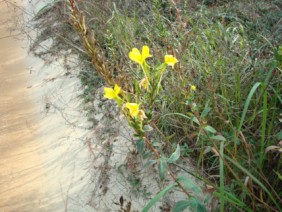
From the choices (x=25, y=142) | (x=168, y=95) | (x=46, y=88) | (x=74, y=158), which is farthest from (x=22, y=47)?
(x=168, y=95)

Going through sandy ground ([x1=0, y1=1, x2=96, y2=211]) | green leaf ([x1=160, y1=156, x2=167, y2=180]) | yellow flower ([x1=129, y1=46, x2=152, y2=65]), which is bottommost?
sandy ground ([x1=0, y1=1, x2=96, y2=211])

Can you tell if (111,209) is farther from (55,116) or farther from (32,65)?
(32,65)

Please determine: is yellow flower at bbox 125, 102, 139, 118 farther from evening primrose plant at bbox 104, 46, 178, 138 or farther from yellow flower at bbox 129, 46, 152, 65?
yellow flower at bbox 129, 46, 152, 65

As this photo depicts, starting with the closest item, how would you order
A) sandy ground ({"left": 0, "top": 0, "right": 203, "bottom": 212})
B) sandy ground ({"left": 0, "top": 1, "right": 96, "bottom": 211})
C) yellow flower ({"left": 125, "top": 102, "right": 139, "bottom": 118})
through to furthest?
yellow flower ({"left": 125, "top": 102, "right": 139, "bottom": 118}) → sandy ground ({"left": 0, "top": 0, "right": 203, "bottom": 212}) → sandy ground ({"left": 0, "top": 1, "right": 96, "bottom": 211})

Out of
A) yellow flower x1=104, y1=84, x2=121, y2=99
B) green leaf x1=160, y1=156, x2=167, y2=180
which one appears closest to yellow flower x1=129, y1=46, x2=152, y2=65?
yellow flower x1=104, y1=84, x2=121, y2=99

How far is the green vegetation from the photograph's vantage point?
1411mm

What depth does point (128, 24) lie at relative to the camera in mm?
3336

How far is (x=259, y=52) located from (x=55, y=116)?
1.88 meters

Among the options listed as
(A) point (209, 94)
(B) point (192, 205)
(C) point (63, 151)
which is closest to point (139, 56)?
(B) point (192, 205)

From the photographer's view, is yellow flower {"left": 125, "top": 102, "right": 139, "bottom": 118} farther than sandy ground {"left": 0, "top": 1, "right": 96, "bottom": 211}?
No

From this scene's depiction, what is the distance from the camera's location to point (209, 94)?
2266 millimetres

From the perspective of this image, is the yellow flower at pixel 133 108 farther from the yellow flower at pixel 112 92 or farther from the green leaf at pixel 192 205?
the green leaf at pixel 192 205

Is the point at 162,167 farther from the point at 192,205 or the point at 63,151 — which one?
the point at 63,151

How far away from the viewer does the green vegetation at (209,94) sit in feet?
4.63
